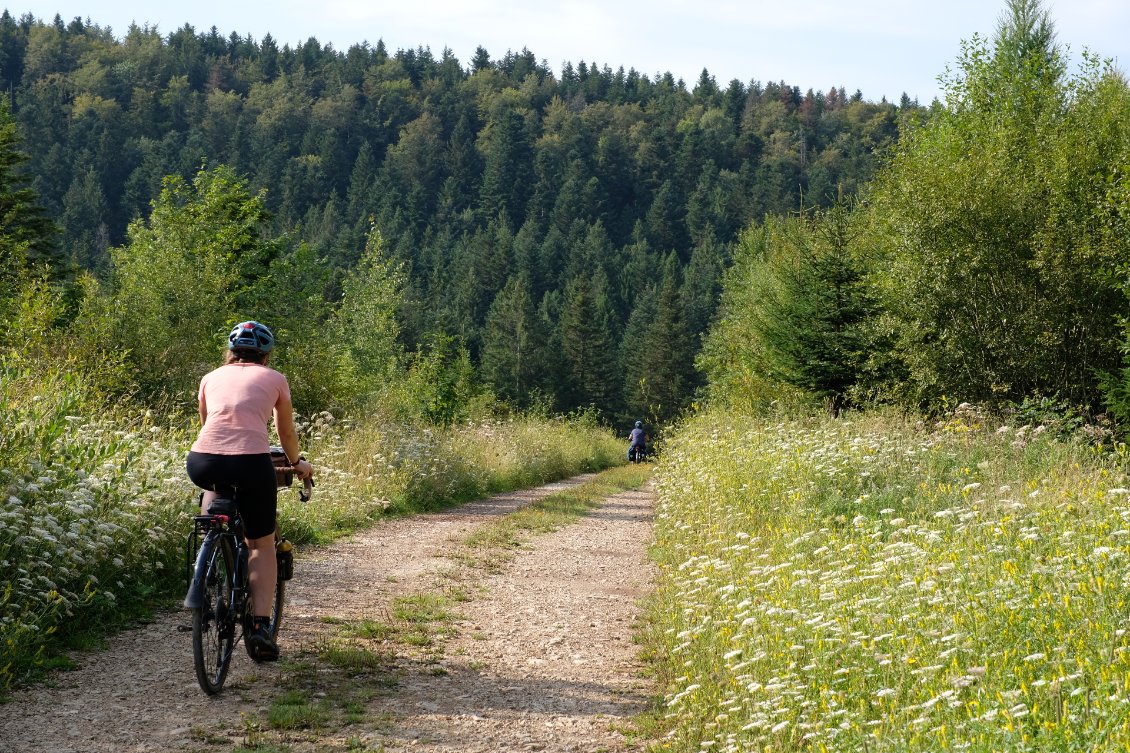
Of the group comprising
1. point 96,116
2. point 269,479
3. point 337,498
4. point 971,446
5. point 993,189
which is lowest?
point 337,498

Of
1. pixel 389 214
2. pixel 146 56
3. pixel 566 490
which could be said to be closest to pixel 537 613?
pixel 566 490

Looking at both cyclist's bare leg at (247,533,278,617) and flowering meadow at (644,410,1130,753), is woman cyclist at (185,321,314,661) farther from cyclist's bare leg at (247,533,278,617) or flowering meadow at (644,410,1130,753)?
flowering meadow at (644,410,1130,753)

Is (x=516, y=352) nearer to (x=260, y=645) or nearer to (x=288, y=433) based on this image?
(x=288, y=433)

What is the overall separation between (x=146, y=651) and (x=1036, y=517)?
6.31 metres

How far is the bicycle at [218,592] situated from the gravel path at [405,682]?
0.73 ft

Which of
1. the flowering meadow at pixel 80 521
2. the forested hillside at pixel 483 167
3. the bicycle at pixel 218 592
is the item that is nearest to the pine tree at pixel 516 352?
the forested hillside at pixel 483 167

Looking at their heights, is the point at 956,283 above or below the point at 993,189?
below

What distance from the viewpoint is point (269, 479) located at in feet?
19.1

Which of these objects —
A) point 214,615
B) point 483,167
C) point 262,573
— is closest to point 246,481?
point 262,573

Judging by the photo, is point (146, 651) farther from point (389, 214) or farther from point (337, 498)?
point (389, 214)

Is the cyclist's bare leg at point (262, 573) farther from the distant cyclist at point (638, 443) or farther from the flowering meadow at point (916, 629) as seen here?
the distant cyclist at point (638, 443)

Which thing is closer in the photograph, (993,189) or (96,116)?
(993,189)

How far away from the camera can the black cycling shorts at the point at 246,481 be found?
18.5 ft

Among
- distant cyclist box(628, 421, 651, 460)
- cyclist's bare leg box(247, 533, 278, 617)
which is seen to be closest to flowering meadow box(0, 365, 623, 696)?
cyclist's bare leg box(247, 533, 278, 617)
